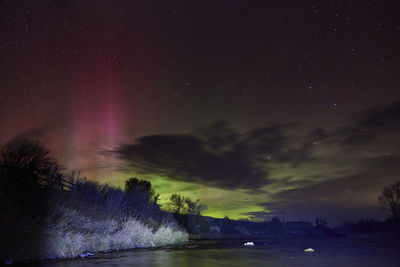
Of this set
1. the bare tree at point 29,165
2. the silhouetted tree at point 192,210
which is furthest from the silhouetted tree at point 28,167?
the silhouetted tree at point 192,210

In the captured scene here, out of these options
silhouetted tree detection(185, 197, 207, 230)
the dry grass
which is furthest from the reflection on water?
silhouetted tree detection(185, 197, 207, 230)

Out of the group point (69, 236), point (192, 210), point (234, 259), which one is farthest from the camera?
point (192, 210)

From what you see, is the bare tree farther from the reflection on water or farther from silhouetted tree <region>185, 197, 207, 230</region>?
silhouetted tree <region>185, 197, 207, 230</region>

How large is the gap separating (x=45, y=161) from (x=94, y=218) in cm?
634

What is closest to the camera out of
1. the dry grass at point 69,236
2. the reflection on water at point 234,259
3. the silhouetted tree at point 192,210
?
the reflection on water at point 234,259

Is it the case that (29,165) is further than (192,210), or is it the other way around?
(192,210)

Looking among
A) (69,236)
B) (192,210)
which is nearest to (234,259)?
(69,236)

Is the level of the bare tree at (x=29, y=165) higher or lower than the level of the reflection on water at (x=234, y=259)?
higher

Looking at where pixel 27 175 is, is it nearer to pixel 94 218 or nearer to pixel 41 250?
pixel 94 218

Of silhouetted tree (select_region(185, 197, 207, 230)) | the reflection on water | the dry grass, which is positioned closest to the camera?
the reflection on water

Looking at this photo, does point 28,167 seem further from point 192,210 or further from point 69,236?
point 192,210

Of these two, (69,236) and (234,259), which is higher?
(69,236)

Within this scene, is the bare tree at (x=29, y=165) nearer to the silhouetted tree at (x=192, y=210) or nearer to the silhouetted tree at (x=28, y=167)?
the silhouetted tree at (x=28, y=167)

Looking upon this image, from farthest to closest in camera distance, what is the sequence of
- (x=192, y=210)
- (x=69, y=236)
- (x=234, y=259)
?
(x=192, y=210) → (x=69, y=236) → (x=234, y=259)
